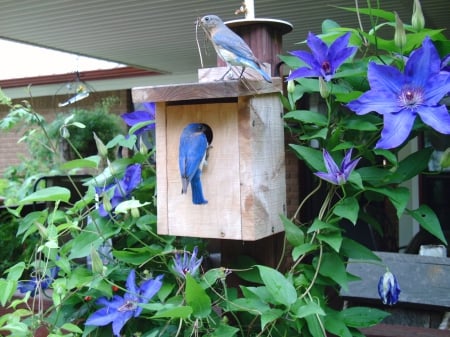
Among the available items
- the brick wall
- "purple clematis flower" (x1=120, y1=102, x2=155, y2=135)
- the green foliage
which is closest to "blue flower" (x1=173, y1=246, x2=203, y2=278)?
the green foliage

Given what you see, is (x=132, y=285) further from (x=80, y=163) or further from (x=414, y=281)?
(x=414, y=281)

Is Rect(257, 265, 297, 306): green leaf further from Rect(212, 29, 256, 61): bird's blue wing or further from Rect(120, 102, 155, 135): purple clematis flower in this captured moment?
Rect(120, 102, 155, 135): purple clematis flower

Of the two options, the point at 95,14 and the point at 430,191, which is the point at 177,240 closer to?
the point at 95,14

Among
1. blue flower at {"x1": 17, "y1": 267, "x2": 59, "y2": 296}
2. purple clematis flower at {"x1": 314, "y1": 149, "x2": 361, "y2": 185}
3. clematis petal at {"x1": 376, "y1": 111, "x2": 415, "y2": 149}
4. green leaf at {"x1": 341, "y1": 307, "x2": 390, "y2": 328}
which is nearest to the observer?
clematis petal at {"x1": 376, "y1": 111, "x2": 415, "y2": 149}

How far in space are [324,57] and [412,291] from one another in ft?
2.23

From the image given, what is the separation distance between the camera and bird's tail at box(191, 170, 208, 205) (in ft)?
4.07

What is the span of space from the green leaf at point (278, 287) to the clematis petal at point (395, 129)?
0.28 m

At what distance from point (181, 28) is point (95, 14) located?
73 cm

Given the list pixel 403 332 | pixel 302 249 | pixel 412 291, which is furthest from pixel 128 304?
pixel 412 291

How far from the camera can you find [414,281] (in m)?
1.48

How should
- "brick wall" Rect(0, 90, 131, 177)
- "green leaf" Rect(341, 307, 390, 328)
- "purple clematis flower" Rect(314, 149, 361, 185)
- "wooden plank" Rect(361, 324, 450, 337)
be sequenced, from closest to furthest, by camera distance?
"purple clematis flower" Rect(314, 149, 361, 185)
"green leaf" Rect(341, 307, 390, 328)
"wooden plank" Rect(361, 324, 450, 337)
"brick wall" Rect(0, 90, 131, 177)

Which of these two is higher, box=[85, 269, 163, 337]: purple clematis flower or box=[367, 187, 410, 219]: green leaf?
box=[367, 187, 410, 219]: green leaf

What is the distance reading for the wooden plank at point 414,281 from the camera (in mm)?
1417

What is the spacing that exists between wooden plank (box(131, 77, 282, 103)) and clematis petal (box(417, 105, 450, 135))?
1.08 ft
